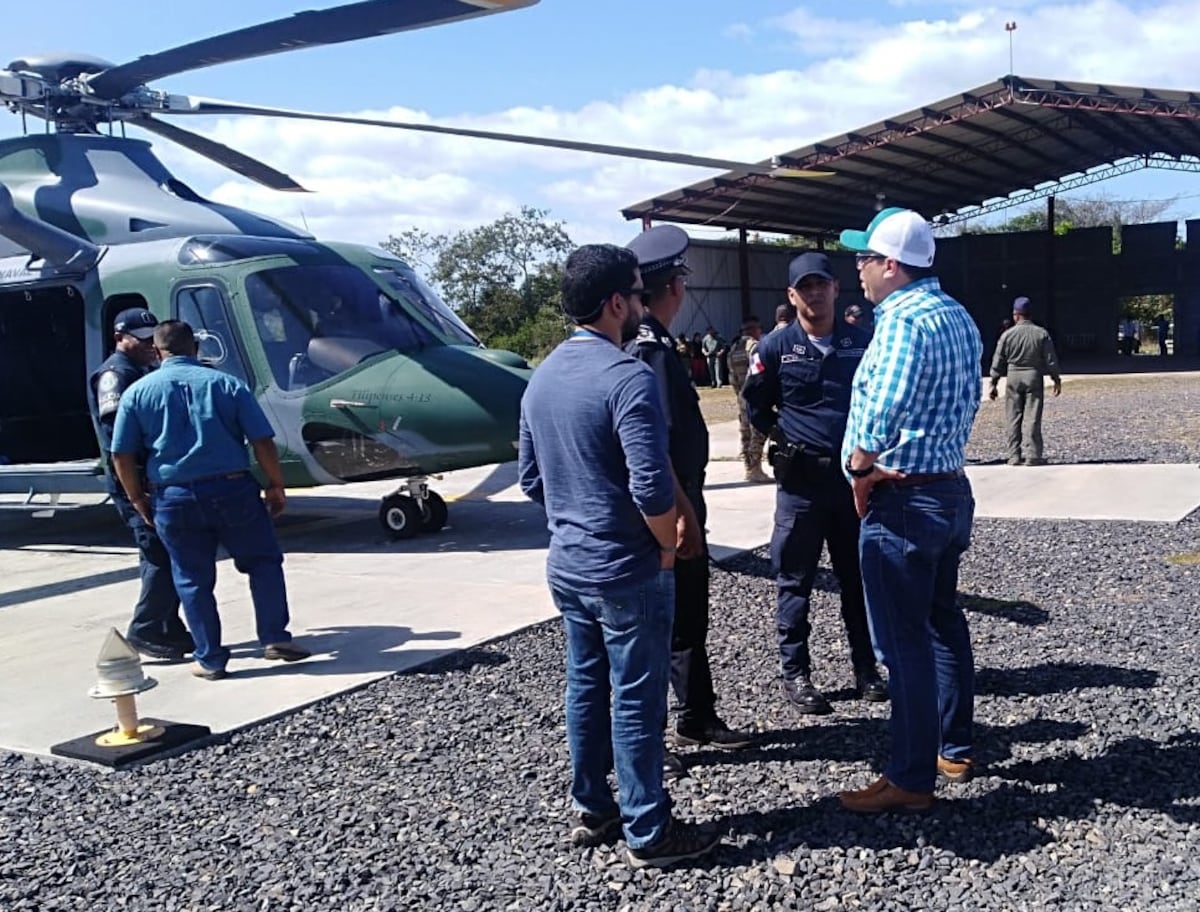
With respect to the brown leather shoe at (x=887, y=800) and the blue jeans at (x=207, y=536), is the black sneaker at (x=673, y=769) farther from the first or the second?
the blue jeans at (x=207, y=536)

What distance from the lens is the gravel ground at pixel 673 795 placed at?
10.7 feet

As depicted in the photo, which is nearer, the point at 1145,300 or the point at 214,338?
the point at 214,338

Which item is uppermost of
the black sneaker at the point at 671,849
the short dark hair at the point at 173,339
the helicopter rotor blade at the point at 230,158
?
the helicopter rotor blade at the point at 230,158

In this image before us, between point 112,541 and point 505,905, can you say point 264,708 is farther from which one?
point 112,541

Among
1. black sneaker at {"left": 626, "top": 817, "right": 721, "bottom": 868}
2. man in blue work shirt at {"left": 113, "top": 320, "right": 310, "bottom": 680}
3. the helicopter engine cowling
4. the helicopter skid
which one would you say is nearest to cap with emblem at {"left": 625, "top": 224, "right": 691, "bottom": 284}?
black sneaker at {"left": 626, "top": 817, "right": 721, "bottom": 868}

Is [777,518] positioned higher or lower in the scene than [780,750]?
higher

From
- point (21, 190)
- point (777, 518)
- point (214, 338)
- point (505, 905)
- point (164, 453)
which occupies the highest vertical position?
point (21, 190)

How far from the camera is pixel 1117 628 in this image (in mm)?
5660

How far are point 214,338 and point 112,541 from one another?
2.36 metres

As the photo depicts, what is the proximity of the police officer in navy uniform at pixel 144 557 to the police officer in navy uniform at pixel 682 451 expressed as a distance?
2.94 meters

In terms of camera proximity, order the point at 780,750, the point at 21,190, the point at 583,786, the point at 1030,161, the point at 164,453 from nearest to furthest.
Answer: the point at 583,786 → the point at 780,750 → the point at 164,453 → the point at 21,190 → the point at 1030,161

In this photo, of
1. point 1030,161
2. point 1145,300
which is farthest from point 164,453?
point 1145,300

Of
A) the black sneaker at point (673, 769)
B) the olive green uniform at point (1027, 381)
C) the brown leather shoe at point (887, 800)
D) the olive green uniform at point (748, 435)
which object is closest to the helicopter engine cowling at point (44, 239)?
the olive green uniform at point (748, 435)

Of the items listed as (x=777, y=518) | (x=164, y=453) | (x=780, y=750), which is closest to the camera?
(x=780, y=750)
